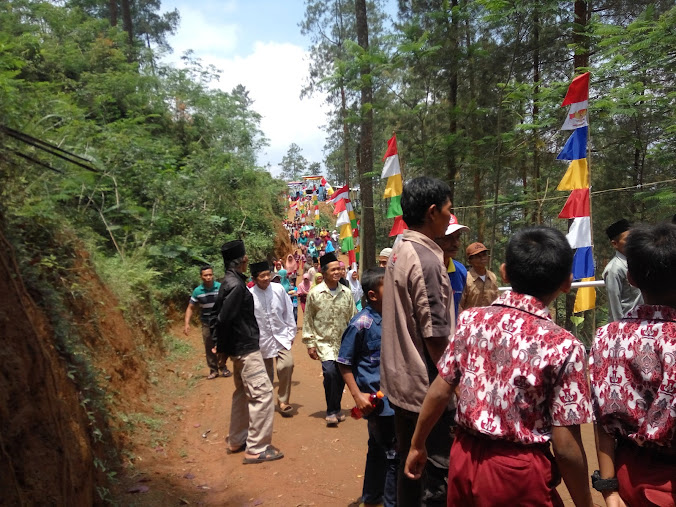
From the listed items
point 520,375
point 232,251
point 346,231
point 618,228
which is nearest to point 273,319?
point 232,251

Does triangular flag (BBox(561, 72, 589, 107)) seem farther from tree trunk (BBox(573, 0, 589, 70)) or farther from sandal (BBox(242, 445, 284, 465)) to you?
sandal (BBox(242, 445, 284, 465))

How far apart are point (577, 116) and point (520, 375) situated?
604 centimetres

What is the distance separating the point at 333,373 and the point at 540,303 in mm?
4737

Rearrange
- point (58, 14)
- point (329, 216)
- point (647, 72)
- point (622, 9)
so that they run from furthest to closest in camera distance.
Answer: point (329, 216)
point (58, 14)
point (622, 9)
point (647, 72)

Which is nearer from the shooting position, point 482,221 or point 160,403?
point 160,403

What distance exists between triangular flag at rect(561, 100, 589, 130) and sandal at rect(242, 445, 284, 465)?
18.1 ft

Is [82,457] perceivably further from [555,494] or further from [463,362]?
[555,494]

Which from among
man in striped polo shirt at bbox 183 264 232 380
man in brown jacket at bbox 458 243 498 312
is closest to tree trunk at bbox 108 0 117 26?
man in striped polo shirt at bbox 183 264 232 380

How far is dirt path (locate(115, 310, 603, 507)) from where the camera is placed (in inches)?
175

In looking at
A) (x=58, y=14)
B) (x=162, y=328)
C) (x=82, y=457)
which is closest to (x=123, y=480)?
(x=82, y=457)

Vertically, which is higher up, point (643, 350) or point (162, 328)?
point (643, 350)

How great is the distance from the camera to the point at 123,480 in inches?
179

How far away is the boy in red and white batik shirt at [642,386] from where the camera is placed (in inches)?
72.1

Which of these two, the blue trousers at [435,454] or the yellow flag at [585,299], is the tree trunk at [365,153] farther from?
the blue trousers at [435,454]
